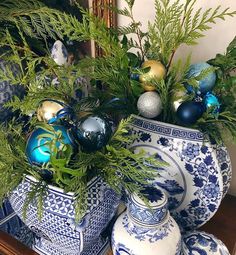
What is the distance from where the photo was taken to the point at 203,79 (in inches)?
21.1

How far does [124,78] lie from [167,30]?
0.33 ft

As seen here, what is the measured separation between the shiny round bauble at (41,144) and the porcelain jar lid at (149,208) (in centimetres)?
12

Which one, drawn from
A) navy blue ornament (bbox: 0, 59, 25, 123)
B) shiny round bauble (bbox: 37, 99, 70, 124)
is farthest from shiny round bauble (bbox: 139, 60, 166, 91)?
navy blue ornament (bbox: 0, 59, 25, 123)

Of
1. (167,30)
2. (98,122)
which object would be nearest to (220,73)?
(167,30)

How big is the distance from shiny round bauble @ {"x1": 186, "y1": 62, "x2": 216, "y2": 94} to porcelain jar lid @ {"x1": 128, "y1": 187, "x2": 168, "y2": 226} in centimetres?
17

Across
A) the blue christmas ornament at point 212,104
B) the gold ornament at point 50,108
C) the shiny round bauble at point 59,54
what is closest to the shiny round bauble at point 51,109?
the gold ornament at point 50,108

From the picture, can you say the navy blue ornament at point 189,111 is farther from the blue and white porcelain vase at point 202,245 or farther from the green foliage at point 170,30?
the blue and white porcelain vase at point 202,245

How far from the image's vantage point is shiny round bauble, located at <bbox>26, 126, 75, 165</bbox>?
0.49 meters

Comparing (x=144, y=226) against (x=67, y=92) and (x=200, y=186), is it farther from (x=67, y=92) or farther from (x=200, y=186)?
(x=67, y=92)

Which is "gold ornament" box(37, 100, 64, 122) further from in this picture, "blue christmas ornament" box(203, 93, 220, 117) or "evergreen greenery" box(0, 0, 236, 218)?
"blue christmas ornament" box(203, 93, 220, 117)

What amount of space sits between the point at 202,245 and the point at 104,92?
304 millimetres

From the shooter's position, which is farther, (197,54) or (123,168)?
(197,54)

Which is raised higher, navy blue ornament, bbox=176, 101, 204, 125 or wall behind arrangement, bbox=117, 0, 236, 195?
wall behind arrangement, bbox=117, 0, 236, 195

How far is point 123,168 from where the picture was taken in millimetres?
491
